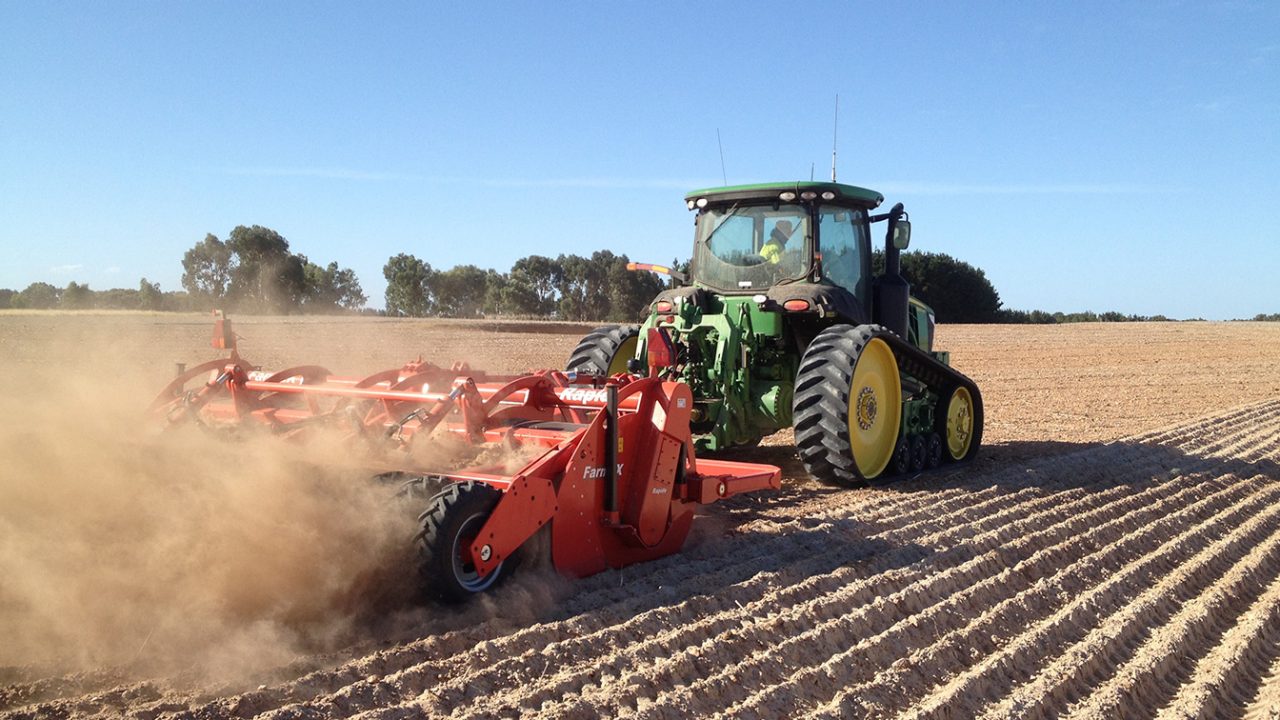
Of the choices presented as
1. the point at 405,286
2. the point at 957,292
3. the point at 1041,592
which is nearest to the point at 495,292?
the point at 405,286

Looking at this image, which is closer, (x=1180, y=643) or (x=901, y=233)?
(x=1180, y=643)

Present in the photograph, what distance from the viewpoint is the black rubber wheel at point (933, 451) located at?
808 centimetres

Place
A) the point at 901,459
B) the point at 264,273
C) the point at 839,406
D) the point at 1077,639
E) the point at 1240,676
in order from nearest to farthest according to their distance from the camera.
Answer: the point at 1240,676 < the point at 1077,639 < the point at 839,406 < the point at 901,459 < the point at 264,273

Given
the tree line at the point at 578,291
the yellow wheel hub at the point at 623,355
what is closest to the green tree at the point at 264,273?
the yellow wheel hub at the point at 623,355

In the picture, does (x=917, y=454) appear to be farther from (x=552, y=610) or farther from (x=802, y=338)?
(x=552, y=610)

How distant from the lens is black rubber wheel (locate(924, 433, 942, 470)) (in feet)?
26.5

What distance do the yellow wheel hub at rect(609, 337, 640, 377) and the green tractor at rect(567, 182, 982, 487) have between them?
1 centimetres

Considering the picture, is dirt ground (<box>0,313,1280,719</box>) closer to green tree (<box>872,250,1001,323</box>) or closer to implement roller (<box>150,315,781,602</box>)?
implement roller (<box>150,315,781,602</box>)

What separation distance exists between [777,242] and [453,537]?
174 inches

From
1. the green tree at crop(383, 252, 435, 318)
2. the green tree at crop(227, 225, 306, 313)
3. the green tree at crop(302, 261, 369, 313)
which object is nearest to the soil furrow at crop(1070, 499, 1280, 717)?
the green tree at crop(227, 225, 306, 313)

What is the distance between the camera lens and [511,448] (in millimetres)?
4855

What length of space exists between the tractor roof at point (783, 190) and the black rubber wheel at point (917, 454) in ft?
6.29

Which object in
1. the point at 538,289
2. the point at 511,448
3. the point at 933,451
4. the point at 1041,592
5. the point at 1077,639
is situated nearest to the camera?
the point at 1077,639

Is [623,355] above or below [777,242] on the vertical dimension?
below
